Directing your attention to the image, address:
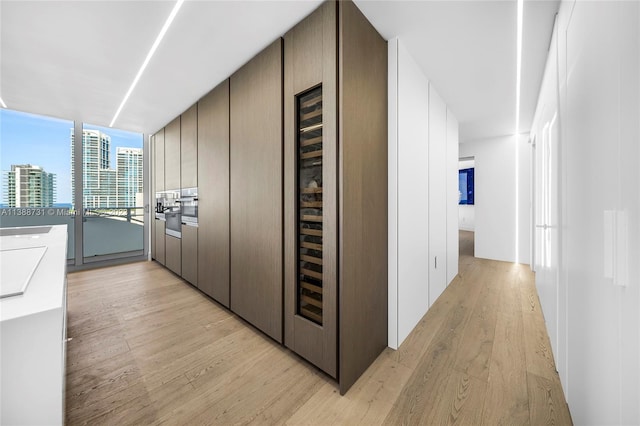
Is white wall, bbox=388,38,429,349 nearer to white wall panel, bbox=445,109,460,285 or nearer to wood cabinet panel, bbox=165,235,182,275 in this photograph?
white wall panel, bbox=445,109,460,285

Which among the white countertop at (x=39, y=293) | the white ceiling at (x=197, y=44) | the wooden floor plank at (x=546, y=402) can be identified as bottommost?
the wooden floor plank at (x=546, y=402)

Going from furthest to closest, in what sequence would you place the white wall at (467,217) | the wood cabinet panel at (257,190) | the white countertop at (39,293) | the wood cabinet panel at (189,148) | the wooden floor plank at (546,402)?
the white wall at (467,217) → the wood cabinet panel at (189,148) → the wood cabinet panel at (257,190) → the wooden floor plank at (546,402) → the white countertop at (39,293)

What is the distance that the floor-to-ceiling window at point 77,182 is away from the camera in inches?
145

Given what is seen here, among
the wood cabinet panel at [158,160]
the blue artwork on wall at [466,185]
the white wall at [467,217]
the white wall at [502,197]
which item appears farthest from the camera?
the white wall at [467,217]

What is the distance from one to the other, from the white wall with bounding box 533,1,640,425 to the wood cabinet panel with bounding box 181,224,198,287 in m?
3.52

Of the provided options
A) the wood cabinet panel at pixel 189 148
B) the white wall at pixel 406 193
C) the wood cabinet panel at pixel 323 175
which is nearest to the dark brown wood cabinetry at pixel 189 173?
the wood cabinet panel at pixel 189 148

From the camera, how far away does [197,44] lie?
200 centimetres

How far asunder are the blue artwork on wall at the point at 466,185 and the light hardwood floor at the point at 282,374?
642 centimetres

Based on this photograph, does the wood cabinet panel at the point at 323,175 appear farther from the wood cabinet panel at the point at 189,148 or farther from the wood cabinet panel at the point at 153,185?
the wood cabinet panel at the point at 153,185

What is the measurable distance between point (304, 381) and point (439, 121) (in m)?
3.16

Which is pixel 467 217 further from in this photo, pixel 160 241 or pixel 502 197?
pixel 160 241

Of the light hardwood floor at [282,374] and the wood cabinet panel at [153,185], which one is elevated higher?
the wood cabinet panel at [153,185]

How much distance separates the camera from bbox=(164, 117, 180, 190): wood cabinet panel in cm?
357

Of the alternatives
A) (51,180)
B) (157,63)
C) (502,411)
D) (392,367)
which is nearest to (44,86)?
(157,63)
